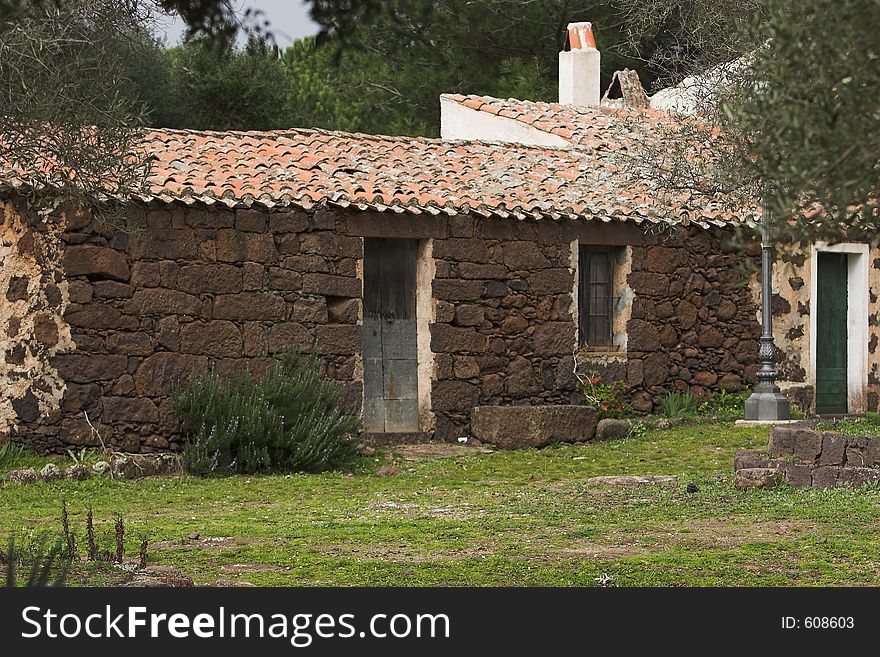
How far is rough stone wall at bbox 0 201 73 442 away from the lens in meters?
13.8

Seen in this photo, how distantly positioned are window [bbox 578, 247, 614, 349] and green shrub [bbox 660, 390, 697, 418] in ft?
3.04

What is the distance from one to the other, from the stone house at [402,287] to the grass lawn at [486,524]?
1.54 meters

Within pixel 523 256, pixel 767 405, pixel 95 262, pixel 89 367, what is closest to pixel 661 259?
pixel 523 256

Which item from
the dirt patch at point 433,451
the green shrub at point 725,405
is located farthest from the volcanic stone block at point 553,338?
the green shrub at point 725,405

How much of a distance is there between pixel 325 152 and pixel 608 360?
4.04m

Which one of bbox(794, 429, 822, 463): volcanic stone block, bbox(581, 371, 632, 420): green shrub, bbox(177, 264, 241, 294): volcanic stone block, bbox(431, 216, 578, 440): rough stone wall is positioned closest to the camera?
bbox(794, 429, 822, 463): volcanic stone block

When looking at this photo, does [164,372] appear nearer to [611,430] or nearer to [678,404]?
[611,430]

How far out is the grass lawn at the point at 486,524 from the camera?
796 cm

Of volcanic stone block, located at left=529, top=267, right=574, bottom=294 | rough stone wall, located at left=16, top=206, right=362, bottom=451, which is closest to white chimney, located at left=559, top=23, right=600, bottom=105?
volcanic stone block, located at left=529, top=267, right=574, bottom=294

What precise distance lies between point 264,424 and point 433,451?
7.27 ft

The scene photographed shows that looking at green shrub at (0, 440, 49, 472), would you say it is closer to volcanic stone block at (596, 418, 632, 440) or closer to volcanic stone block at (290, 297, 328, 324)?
volcanic stone block at (290, 297, 328, 324)

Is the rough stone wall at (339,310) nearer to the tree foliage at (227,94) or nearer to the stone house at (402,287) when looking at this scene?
the stone house at (402,287)

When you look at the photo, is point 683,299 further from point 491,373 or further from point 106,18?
point 106,18

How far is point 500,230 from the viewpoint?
52.6 feet
